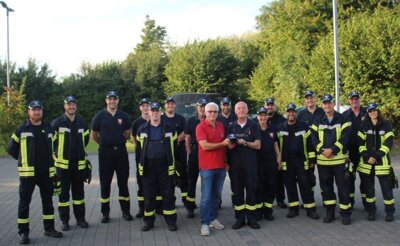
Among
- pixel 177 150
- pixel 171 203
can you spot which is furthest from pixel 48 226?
pixel 177 150

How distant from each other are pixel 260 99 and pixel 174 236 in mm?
27242

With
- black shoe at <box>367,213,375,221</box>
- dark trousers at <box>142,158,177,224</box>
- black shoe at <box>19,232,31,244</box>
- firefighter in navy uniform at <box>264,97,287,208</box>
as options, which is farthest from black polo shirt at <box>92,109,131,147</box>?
black shoe at <box>367,213,375,221</box>

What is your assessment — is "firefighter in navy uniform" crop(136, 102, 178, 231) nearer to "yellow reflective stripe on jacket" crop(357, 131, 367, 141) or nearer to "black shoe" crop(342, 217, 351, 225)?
"black shoe" crop(342, 217, 351, 225)

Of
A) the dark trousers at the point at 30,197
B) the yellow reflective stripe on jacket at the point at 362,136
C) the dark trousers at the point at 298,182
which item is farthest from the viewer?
the dark trousers at the point at 298,182

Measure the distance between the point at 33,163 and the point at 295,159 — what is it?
14.8ft

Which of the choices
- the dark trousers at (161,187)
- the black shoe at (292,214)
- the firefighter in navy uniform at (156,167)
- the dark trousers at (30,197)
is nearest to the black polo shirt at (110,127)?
the firefighter in navy uniform at (156,167)

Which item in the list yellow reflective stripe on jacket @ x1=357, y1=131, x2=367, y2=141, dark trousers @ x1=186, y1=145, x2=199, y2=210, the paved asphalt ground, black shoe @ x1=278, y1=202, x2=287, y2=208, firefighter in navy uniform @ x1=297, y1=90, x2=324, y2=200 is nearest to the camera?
the paved asphalt ground

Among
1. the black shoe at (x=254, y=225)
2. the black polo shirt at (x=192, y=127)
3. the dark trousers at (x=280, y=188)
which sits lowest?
the black shoe at (x=254, y=225)

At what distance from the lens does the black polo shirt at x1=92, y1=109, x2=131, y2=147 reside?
7.84m

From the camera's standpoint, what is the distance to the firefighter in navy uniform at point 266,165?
784cm

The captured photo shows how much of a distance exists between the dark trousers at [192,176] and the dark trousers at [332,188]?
2.30 meters

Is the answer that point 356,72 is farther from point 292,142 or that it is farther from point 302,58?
point 292,142

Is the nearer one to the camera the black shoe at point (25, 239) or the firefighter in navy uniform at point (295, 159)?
the black shoe at point (25, 239)

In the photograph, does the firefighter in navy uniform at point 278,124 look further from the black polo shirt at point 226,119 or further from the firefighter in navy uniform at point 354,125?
the firefighter in navy uniform at point 354,125
